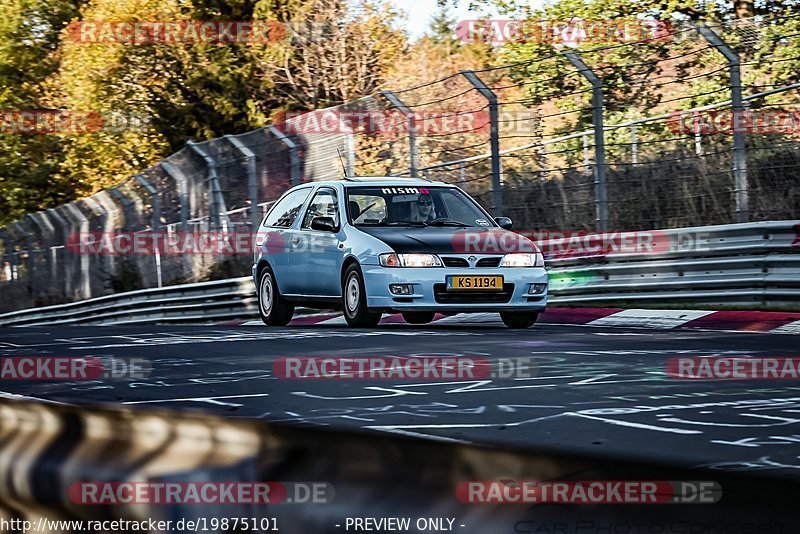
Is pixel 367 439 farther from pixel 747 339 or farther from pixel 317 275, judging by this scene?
pixel 317 275

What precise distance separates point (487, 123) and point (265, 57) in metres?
24.1

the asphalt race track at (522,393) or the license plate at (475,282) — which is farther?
the license plate at (475,282)

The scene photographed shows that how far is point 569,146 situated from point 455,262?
694 cm

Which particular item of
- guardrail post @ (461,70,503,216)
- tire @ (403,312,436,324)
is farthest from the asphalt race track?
guardrail post @ (461,70,503,216)

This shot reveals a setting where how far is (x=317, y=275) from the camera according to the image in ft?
45.4

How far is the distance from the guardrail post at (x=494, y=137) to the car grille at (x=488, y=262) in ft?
13.9

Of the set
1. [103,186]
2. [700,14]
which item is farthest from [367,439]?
[103,186]

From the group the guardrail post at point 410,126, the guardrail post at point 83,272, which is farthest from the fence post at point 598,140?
the guardrail post at point 83,272

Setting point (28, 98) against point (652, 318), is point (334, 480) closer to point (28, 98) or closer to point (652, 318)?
point (652, 318)

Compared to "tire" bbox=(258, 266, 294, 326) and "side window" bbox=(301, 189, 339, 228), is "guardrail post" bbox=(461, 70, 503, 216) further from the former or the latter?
"tire" bbox=(258, 266, 294, 326)

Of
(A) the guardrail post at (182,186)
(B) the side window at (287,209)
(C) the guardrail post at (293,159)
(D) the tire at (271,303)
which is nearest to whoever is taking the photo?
(B) the side window at (287,209)

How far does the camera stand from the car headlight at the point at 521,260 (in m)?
12.8

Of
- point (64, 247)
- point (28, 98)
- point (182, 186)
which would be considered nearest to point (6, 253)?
point (64, 247)

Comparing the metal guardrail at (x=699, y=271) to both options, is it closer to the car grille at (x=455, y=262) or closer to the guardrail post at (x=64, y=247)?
the car grille at (x=455, y=262)
